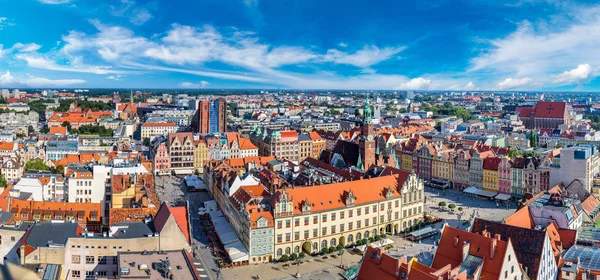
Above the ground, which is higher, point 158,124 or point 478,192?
point 158,124

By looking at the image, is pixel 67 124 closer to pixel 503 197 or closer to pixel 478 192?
pixel 478 192

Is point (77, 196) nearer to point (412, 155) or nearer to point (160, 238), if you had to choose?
point (160, 238)

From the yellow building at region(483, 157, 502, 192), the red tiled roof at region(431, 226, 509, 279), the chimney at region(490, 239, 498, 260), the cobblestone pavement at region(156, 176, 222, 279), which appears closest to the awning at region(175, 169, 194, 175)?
the cobblestone pavement at region(156, 176, 222, 279)

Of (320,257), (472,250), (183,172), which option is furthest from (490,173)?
(183,172)

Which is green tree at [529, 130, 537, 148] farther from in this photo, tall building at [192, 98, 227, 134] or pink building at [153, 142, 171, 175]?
pink building at [153, 142, 171, 175]

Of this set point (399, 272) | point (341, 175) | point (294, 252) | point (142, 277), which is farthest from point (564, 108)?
point (142, 277)

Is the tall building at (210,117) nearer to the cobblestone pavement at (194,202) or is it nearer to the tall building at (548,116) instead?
the cobblestone pavement at (194,202)
